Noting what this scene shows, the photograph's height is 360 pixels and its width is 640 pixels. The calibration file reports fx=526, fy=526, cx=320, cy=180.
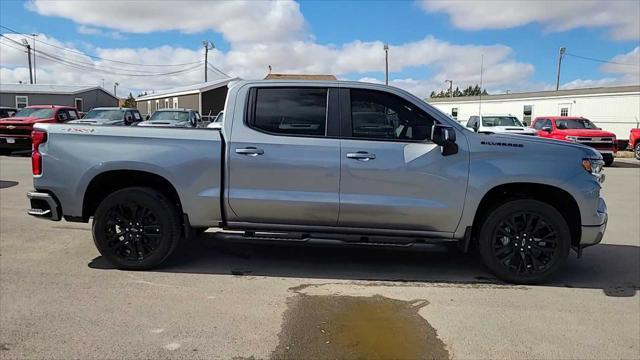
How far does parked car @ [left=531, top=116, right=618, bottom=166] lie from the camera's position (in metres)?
20.1

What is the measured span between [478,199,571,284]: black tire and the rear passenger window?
75.5 inches

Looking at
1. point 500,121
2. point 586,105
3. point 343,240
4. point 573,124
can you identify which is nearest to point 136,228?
point 343,240

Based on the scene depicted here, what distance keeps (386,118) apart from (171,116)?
16.5 meters

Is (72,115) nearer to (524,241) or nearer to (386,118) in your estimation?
(386,118)

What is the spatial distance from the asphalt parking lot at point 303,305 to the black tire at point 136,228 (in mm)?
172

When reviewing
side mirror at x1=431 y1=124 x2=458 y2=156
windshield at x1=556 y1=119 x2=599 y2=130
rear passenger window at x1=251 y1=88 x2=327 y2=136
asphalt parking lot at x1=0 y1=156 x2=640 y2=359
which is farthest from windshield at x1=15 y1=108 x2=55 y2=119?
windshield at x1=556 y1=119 x2=599 y2=130

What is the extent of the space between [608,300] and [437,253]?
187 centimetres

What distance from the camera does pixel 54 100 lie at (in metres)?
46.0

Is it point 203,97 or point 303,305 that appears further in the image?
point 203,97

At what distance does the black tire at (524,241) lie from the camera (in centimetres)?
505

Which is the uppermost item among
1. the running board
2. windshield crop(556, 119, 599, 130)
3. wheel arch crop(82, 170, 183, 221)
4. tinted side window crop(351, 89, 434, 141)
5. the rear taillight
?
windshield crop(556, 119, 599, 130)

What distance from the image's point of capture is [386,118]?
516 cm

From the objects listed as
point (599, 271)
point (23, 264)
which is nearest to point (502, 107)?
point (599, 271)

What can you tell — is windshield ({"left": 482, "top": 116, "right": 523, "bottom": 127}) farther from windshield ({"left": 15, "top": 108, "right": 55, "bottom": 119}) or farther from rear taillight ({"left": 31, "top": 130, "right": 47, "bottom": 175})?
rear taillight ({"left": 31, "top": 130, "right": 47, "bottom": 175})
